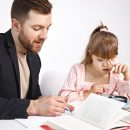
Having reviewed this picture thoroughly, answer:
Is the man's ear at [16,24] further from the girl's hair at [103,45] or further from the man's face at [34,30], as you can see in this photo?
the girl's hair at [103,45]

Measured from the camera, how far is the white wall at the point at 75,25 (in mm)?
2496

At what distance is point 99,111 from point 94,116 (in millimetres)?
29

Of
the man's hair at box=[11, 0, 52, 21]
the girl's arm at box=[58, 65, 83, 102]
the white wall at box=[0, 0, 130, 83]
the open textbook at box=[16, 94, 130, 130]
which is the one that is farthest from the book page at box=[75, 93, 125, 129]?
the white wall at box=[0, 0, 130, 83]

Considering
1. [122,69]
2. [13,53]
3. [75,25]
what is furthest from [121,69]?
[75,25]

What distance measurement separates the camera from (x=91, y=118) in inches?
44.3

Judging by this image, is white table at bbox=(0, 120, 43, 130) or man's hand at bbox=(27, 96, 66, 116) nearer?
white table at bbox=(0, 120, 43, 130)

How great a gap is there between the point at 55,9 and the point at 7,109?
1.49m

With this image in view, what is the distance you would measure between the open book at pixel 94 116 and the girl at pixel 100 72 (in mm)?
427

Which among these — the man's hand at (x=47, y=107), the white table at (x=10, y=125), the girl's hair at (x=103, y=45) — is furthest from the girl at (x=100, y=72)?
the white table at (x=10, y=125)

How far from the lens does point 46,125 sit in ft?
3.51

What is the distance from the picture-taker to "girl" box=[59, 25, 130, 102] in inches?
66.9

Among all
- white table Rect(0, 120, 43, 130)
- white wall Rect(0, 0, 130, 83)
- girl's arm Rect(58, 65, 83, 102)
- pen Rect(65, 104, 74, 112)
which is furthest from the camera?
white wall Rect(0, 0, 130, 83)

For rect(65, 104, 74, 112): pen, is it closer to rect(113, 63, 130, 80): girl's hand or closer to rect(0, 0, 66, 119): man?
rect(0, 0, 66, 119): man

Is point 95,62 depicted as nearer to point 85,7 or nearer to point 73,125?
point 73,125
